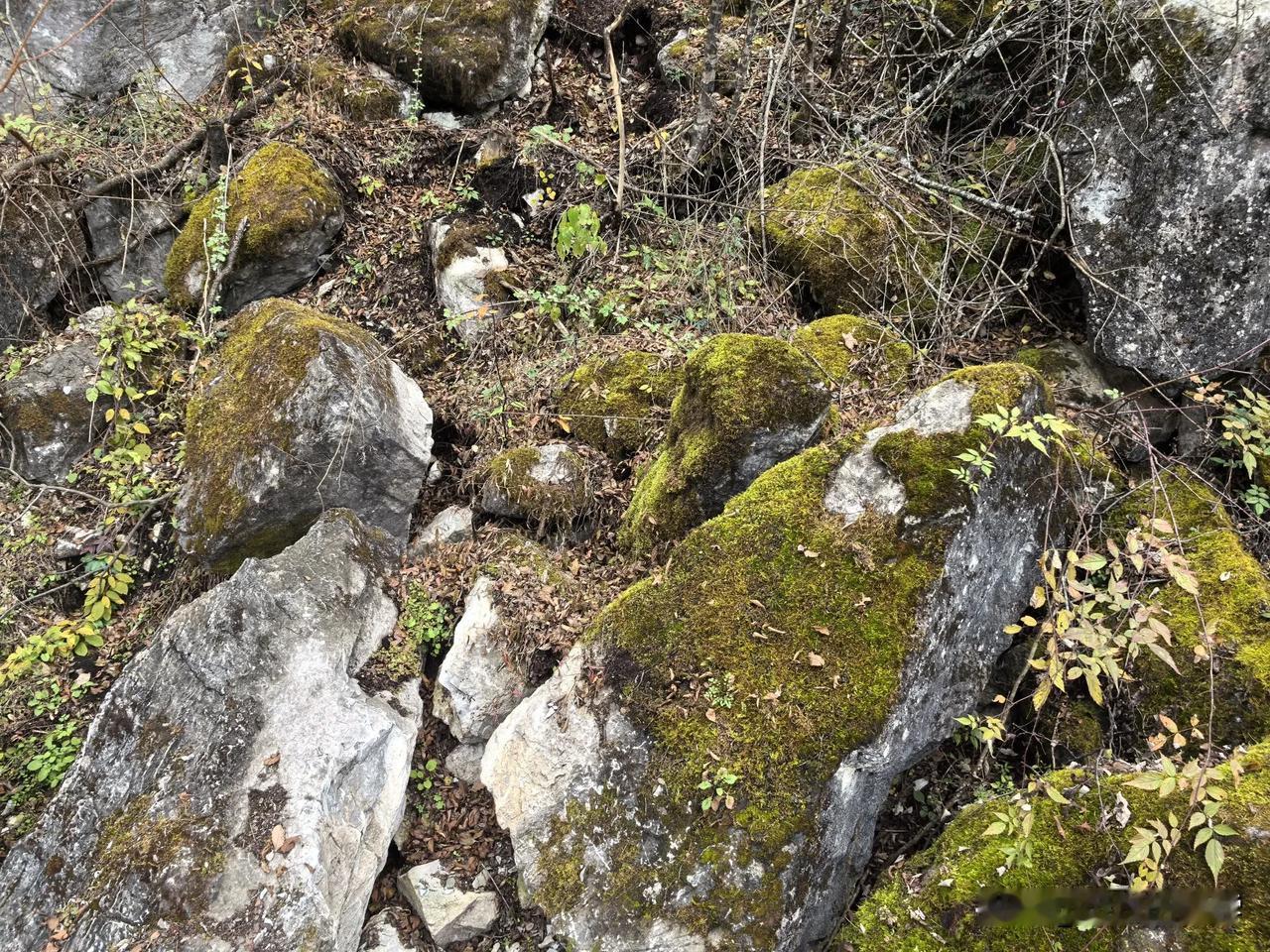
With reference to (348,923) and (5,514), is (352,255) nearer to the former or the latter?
(5,514)

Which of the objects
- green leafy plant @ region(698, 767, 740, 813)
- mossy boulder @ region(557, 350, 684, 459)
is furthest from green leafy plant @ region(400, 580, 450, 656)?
green leafy plant @ region(698, 767, 740, 813)

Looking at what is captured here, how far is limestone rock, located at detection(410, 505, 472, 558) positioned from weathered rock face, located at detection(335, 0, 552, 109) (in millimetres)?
4874

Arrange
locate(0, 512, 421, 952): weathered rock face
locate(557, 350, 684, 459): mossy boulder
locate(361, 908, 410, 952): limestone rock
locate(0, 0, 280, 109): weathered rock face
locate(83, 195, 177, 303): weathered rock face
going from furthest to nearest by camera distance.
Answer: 1. locate(0, 0, 280, 109): weathered rock face
2. locate(83, 195, 177, 303): weathered rock face
3. locate(557, 350, 684, 459): mossy boulder
4. locate(361, 908, 410, 952): limestone rock
5. locate(0, 512, 421, 952): weathered rock face

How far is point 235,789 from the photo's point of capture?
3.37 meters

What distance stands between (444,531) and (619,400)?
5.34ft

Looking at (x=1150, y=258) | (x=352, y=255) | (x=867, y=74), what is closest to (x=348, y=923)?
(x=352, y=255)

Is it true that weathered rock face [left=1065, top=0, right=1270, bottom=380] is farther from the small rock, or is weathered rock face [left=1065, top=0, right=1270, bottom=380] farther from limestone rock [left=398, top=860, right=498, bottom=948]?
limestone rock [left=398, top=860, right=498, bottom=948]

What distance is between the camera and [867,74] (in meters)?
6.45

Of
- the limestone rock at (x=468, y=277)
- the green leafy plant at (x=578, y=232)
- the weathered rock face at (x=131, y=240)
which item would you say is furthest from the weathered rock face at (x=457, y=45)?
the weathered rock face at (x=131, y=240)

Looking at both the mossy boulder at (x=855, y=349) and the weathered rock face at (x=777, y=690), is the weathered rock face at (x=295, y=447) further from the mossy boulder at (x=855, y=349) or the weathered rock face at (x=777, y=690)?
the mossy boulder at (x=855, y=349)

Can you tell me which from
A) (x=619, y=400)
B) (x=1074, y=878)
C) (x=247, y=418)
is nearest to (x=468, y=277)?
(x=619, y=400)

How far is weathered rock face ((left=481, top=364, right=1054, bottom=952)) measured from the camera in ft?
9.63

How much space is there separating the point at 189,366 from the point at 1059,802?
7011mm

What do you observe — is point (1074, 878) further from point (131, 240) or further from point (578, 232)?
point (131, 240)
